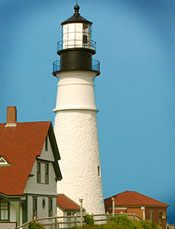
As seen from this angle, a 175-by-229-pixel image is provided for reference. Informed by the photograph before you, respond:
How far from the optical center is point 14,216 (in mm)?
31562

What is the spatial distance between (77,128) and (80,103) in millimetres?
1708

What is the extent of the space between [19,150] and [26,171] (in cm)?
184

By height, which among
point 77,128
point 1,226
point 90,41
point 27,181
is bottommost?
point 1,226

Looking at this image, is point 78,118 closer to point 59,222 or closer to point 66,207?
point 66,207

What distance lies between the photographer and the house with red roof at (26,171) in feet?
102

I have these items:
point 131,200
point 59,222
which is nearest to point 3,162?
point 59,222

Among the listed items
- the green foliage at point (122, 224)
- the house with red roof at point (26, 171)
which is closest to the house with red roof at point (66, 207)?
the house with red roof at point (26, 171)

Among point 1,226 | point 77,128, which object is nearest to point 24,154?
point 1,226

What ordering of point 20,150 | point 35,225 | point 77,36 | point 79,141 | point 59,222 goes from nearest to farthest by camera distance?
point 35,225, point 59,222, point 20,150, point 79,141, point 77,36

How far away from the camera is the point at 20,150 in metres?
33.5

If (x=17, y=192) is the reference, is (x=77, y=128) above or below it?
above

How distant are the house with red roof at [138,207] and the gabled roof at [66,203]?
5.04m

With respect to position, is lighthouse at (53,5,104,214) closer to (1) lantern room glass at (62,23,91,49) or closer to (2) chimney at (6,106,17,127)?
(1) lantern room glass at (62,23,91,49)

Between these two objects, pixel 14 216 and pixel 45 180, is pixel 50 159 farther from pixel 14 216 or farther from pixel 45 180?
pixel 14 216
